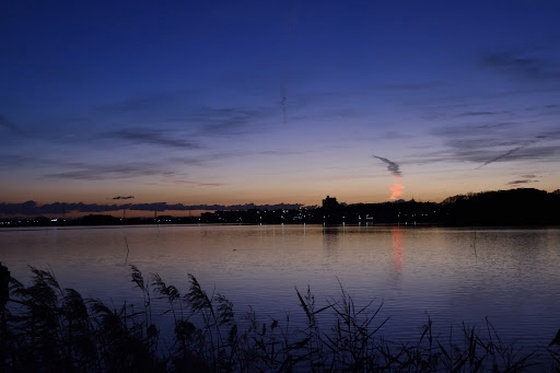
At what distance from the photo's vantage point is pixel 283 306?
35188mm

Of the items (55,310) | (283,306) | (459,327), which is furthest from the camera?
(283,306)

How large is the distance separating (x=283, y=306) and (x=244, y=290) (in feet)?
32.1

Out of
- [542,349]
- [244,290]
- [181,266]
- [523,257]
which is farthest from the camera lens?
[523,257]

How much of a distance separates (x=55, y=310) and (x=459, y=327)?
808 inches

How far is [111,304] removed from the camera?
36.6 m

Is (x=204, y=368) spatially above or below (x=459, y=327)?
above

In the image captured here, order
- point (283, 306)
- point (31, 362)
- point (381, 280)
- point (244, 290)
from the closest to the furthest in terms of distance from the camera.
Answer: point (31, 362) → point (283, 306) → point (244, 290) → point (381, 280)

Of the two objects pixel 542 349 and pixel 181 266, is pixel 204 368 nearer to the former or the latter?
pixel 542 349

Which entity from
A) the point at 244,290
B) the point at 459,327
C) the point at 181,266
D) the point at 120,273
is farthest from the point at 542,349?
the point at 181,266

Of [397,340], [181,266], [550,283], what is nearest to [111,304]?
[397,340]

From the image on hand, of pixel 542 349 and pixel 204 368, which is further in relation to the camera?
pixel 542 349

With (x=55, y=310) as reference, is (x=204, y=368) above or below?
below

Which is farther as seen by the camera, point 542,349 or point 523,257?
point 523,257

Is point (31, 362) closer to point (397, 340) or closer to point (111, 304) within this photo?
point (397, 340)
